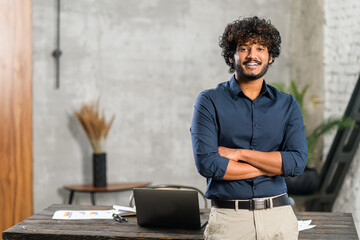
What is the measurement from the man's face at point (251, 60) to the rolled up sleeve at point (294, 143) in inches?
9.6

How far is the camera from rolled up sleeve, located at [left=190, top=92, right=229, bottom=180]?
1969 mm

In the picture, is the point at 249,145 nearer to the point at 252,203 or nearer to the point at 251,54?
the point at 252,203

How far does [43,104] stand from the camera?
197 inches

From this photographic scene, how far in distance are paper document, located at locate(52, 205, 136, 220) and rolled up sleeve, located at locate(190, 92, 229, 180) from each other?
976mm

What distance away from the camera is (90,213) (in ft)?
9.43

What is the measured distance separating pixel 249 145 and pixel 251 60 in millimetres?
377

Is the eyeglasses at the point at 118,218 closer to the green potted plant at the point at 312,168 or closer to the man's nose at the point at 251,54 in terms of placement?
the man's nose at the point at 251,54

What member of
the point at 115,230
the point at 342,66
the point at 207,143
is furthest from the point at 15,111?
the point at 342,66

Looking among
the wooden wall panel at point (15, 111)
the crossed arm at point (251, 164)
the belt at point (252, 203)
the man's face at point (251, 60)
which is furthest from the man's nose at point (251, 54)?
the wooden wall panel at point (15, 111)

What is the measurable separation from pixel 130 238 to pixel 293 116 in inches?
40.5

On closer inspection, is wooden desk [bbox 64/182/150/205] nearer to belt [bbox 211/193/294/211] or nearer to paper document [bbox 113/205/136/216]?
paper document [bbox 113/205/136/216]

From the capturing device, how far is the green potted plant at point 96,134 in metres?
4.79

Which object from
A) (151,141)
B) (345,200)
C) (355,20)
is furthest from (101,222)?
(355,20)

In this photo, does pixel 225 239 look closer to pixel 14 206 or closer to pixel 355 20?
pixel 14 206
